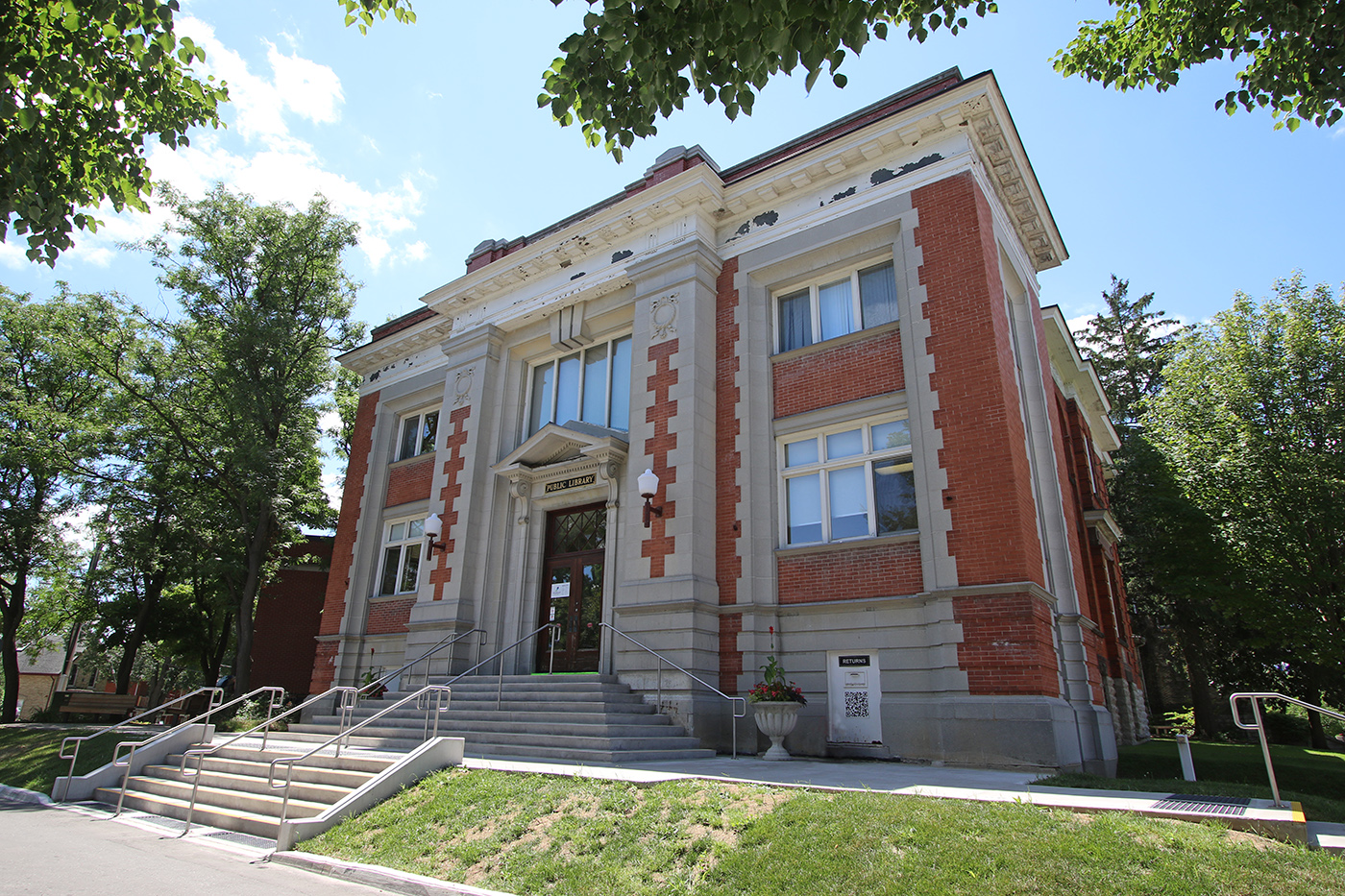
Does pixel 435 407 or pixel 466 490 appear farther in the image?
pixel 435 407

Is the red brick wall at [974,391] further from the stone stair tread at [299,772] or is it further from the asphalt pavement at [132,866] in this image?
the asphalt pavement at [132,866]

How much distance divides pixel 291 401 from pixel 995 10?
799 inches

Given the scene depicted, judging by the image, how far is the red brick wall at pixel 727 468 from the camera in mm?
12617

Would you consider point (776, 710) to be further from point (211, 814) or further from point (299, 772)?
point (211, 814)

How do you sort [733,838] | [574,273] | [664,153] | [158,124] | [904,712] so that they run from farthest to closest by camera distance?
[574,273] < [664,153] < [904,712] < [158,124] < [733,838]

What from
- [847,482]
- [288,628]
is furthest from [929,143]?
[288,628]

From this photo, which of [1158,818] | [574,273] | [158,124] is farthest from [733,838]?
[574,273]

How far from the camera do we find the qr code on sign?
11430 millimetres

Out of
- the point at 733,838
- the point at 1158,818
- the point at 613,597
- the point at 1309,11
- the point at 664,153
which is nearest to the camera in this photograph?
the point at 1158,818

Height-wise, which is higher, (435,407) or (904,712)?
(435,407)

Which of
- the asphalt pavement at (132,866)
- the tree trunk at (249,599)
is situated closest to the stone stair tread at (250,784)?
the asphalt pavement at (132,866)

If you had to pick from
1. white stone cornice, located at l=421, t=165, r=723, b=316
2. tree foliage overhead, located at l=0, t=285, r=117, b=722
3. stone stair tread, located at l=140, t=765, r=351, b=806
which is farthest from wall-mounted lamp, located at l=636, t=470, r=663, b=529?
tree foliage overhead, located at l=0, t=285, r=117, b=722

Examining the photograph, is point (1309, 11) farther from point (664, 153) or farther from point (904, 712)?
point (664, 153)

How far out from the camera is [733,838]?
5.70m
